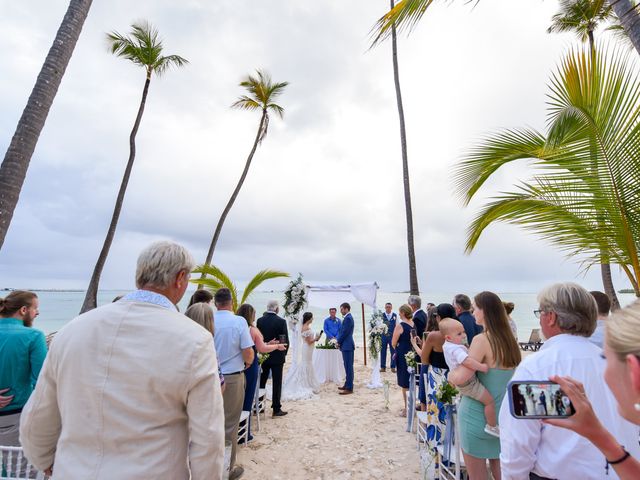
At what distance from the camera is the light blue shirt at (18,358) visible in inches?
99.3

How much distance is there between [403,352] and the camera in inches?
249

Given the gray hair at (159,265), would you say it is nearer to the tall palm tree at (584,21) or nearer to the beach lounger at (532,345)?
the tall palm tree at (584,21)

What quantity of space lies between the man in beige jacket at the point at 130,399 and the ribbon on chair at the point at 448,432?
8.45 feet

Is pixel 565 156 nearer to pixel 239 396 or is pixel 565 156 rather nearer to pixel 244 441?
pixel 239 396

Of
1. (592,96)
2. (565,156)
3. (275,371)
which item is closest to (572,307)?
(565,156)

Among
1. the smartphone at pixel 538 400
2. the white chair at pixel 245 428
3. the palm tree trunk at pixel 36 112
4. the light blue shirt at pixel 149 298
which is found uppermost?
the palm tree trunk at pixel 36 112

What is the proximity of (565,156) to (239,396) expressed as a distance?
3.89 metres

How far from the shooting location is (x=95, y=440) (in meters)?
1.27

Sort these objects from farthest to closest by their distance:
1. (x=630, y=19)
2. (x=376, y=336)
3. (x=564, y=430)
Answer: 1. (x=376, y=336)
2. (x=630, y=19)
3. (x=564, y=430)

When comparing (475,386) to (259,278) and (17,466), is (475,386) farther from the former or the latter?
(259,278)

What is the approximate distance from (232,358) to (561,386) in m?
3.43

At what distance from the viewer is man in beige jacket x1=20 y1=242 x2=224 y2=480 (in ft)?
4.15

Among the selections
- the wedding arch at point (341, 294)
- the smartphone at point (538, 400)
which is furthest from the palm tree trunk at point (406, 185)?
the smartphone at point (538, 400)

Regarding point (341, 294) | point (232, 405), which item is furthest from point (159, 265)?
point (341, 294)
